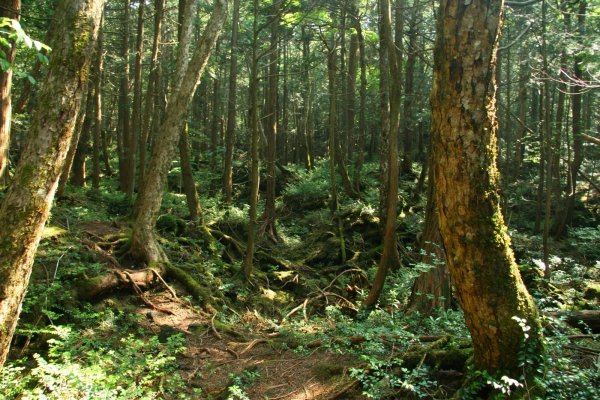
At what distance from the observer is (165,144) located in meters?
9.83

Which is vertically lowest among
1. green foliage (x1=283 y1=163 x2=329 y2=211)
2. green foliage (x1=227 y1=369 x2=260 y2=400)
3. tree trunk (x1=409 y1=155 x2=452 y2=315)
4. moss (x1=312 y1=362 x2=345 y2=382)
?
green foliage (x1=227 y1=369 x2=260 y2=400)

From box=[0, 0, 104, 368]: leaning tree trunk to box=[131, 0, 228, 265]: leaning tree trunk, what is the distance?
16.2 feet

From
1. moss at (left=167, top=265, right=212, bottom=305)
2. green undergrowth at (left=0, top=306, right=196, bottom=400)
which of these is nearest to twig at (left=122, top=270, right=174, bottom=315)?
green undergrowth at (left=0, top=306, right=196, bottom=400)

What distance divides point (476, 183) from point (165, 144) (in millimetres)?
7728

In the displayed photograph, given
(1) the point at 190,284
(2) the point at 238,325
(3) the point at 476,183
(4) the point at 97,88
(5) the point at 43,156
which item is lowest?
(2) the point at 238,325

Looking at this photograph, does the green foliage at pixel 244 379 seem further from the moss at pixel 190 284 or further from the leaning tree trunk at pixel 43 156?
the moss at pixel 190 284

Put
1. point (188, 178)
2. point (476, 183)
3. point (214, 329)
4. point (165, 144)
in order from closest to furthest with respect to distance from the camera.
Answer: point (476, 183), point (214, 329), point (165, 144), point (188, 178)

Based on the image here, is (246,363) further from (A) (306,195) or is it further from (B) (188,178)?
(A) (306,195)

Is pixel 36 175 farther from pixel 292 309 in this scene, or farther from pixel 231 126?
pixel 231 126

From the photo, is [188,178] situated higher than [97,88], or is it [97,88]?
[97,88]

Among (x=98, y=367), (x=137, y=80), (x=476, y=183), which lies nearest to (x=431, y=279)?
(x=476, y=183)

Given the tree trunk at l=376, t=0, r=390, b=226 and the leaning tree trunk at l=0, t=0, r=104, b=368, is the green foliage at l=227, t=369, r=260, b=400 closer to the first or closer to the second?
the leaning tree trunk at l=0, t=0, r=104, b=368

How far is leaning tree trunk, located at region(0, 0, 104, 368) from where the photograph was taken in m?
4.38

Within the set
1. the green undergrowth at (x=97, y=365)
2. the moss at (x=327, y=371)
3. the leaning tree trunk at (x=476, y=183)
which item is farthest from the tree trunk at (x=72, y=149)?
the leaning tree trunk at (x=476, y=183)
